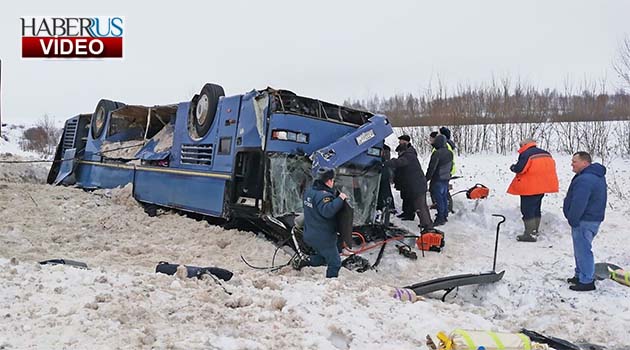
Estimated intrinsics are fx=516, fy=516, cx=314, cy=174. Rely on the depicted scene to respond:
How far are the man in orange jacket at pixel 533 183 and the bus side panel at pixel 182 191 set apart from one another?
185 inches

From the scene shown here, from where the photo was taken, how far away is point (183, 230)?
8.16 meters

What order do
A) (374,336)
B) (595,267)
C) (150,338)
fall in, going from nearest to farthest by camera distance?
(150,338), (374,336), (595,267)

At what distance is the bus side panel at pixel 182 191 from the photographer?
798cm

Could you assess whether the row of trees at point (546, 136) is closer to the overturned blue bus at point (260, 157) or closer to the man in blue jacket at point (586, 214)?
the man in blue jacket at point (586, 214)

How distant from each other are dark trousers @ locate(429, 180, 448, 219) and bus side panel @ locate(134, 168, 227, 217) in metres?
3.53

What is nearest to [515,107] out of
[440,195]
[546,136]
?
[546,136]

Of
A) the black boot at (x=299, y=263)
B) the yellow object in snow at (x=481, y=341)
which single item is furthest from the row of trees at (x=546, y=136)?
the yellow object in snow at (x=481, y=341)

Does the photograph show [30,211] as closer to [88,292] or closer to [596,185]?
[88,292]

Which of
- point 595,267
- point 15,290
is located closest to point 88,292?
point 15,290

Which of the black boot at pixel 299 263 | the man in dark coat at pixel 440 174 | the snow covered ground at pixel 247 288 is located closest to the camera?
the snow covered ground at pixel 247 288

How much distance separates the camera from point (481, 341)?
10.5 feet

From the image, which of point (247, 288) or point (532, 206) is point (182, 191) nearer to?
point (247, 288)

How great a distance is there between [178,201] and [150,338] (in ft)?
19.5

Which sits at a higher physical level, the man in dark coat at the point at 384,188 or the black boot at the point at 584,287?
the man in dark coat at the point at 384,188
